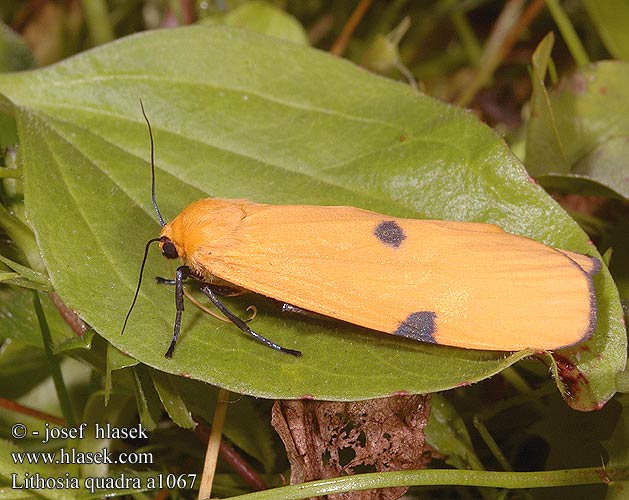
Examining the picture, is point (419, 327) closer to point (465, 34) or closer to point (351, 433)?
point (351, 433)

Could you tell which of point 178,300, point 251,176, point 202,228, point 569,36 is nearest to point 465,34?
point 569,36

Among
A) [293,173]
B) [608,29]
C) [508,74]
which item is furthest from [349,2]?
[293,173]

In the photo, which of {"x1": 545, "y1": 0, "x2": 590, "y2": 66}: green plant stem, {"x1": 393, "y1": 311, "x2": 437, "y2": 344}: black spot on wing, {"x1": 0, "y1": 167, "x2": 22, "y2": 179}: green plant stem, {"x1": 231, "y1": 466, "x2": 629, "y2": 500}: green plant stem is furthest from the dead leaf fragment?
{"x1": 545, "y1": 0, "x2": 590, "y2": 66}: green plant stem

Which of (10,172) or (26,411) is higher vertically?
(10,172)

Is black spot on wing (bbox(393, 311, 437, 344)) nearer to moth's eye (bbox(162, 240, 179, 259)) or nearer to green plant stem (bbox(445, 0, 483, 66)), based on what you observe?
moth's eye (bbox(162, 240, 179, 259))

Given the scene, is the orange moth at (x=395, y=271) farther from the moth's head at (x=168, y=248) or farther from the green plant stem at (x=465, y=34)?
the green plant stem at (x=465, y=34)

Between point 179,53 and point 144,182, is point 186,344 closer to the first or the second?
point 144,182
